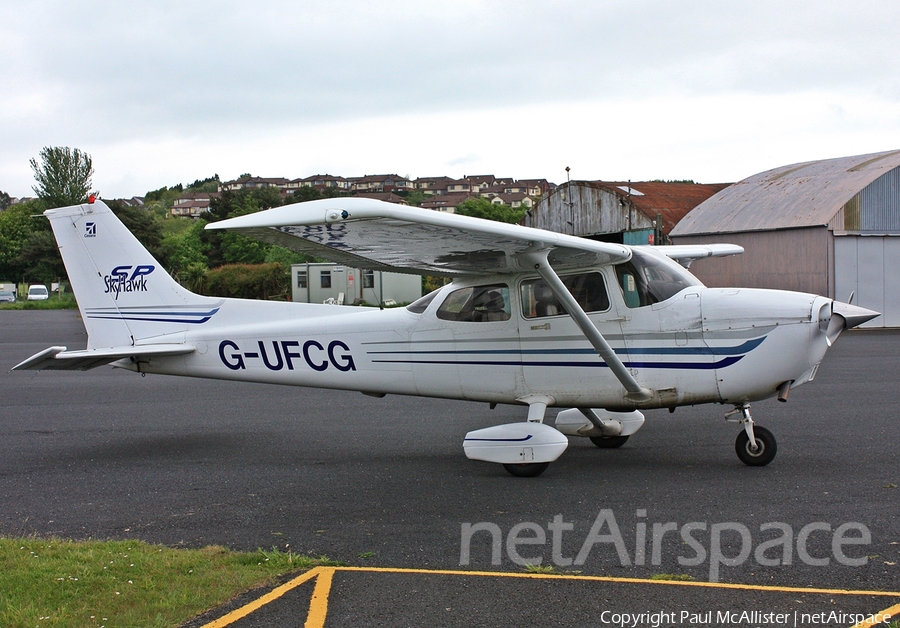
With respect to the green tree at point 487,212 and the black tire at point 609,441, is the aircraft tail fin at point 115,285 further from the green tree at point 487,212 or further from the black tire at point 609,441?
the green tree at point 487,212

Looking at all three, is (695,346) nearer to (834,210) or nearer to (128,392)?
(128,392)

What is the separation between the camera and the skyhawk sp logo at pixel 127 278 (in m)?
9.70

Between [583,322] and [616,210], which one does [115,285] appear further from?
[616,210]

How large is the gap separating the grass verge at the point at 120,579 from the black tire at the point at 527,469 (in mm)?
2814

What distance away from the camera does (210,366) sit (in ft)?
30.3

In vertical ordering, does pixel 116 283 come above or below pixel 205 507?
above

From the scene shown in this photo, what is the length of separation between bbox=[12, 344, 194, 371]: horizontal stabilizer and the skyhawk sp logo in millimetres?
708

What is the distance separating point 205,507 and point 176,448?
2.92 metres

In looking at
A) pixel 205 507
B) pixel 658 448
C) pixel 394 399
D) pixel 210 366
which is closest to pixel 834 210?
pixel 394 399

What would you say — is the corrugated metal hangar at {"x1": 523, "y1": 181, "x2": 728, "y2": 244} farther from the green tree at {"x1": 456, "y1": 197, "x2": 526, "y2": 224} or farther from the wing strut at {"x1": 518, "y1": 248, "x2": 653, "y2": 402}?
the green tree at {"x1": 456, "y1": 197, "x2": 526, "y2": 224}

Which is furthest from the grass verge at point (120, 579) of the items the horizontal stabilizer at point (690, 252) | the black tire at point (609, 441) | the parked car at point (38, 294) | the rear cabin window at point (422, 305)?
the parked car at point (38, 294)

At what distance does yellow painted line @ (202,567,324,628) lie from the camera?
4.19m

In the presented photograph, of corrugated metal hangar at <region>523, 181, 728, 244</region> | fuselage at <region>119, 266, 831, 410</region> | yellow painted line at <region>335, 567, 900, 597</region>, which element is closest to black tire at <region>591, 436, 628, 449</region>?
fuselage at <region>119, 266, 831, 410</region>
